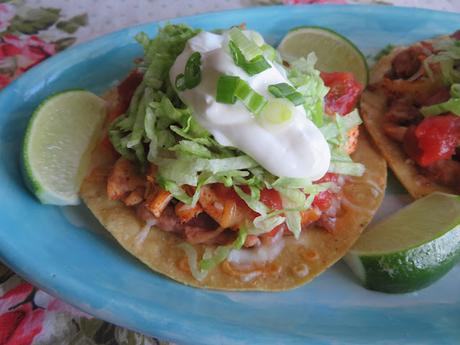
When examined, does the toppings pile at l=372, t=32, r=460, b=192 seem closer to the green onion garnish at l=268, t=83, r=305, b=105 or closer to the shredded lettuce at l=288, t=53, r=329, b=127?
the shredded lettuce at l=288, t=53, r=329, b=127

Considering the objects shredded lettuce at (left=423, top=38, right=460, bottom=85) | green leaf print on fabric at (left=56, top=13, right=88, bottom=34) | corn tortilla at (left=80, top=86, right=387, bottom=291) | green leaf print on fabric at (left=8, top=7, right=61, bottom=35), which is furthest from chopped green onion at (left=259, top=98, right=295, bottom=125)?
green leaf print on fabric at (left=8, top=7, right=61, bottom=35)

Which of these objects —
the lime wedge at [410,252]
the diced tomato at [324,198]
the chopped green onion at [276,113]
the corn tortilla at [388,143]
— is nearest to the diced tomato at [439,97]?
the corn tortilla at [388,143]

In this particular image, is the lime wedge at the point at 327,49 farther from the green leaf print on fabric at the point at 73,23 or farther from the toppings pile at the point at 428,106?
the green leaf print on fabric at the point at 73,23

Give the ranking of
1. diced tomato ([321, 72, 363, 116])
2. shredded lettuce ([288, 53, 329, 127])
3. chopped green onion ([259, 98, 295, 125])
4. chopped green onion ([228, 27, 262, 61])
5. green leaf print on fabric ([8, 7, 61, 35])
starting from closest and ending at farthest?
chopped green onion ([259, 98, 295, 125]), chopped green onion ([228, 27, 262, 61]), shredded lettuce ([288, 53, 329, 127]), diced tomato ([321, 72, 363, 116]), green leaf print on fabric ([8, 7, 61, 35])

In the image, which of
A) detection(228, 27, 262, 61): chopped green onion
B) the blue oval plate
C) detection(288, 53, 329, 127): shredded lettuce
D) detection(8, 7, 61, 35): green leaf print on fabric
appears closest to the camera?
the blue oval plate

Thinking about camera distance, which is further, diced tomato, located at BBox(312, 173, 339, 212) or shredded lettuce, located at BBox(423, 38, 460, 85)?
shredded lettuce, located at BBox(423, 38, 460, 85)

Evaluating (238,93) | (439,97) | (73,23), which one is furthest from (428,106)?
(73,23)

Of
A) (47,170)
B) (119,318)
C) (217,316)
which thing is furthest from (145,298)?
(47,170)

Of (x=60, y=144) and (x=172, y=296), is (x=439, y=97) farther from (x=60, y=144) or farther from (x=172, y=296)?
(x=60, y=144)
